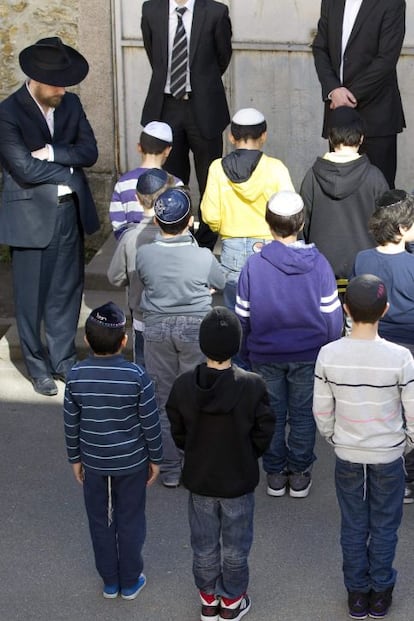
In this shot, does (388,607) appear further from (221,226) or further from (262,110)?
(262,110)

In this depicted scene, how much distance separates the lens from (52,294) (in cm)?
715

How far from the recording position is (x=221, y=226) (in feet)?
21.4

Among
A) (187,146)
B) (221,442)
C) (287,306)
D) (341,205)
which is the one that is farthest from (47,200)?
(221,442)

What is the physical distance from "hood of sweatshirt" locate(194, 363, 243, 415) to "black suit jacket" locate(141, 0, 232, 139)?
3.68m

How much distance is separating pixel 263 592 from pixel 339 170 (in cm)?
241

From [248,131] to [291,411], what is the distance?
1639mm

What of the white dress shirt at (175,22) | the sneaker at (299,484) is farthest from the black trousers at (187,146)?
the sneaker at (299,484)

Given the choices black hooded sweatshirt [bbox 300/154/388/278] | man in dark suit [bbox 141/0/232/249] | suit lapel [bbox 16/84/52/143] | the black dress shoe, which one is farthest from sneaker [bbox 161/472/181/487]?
man in dark suit [bbox 141/0/232/249]

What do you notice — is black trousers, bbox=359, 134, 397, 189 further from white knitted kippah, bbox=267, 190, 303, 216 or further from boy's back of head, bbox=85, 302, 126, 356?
boy's back of head, bbox=85, 302, 126, 356

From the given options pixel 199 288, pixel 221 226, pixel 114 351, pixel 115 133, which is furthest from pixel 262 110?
pixel 114 351

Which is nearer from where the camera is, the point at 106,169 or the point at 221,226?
the point at 221,226

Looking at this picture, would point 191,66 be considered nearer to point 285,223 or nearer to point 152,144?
point 152,144

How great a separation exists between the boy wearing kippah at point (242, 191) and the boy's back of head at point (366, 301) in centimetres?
185

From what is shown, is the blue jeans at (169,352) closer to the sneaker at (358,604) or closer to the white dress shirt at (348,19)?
the sneaker at (358,604)
